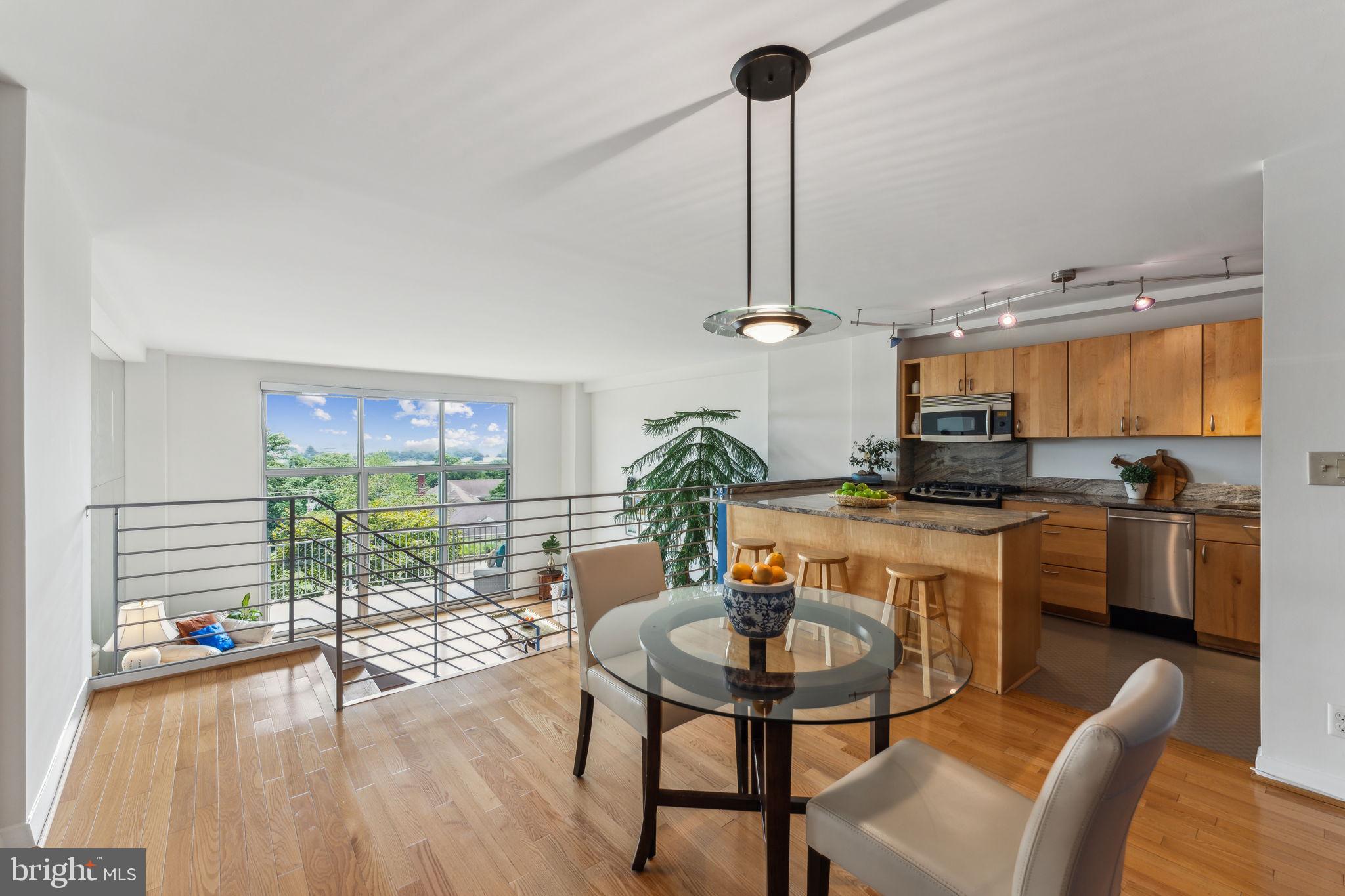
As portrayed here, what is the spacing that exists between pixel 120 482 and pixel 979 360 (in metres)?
7.80

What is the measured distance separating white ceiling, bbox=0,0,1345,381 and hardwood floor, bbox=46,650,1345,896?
2.24m

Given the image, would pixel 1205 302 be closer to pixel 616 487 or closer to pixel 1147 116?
pixel 1147 116

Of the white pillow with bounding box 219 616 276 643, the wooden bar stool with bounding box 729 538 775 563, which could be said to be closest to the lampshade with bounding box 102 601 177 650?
the white pillow with bounding box 219 616 276 643

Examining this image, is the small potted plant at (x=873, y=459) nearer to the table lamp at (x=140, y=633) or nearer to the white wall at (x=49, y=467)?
the white wall at (x=49, y=467)

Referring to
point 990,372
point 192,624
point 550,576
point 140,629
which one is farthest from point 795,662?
point 550,576

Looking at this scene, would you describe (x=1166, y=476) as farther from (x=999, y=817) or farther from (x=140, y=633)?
(x=140, y=633)

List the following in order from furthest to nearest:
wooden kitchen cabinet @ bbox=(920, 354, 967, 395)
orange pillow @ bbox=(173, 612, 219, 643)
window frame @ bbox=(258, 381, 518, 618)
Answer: window frame @ bbox=(258, 381, 518, 618) < orange pillow @ bbox=(173, 612, 219, 643) < wooden kitchen cabinet @ bbox=(920, 354, 967, 395)

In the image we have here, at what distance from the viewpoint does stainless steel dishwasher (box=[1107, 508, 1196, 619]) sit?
11.7ft

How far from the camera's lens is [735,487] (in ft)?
14.6

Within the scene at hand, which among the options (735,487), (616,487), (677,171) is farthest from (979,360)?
(616,487)

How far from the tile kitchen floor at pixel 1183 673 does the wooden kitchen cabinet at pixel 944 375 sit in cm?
190

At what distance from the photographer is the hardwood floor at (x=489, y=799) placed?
1.67 metres

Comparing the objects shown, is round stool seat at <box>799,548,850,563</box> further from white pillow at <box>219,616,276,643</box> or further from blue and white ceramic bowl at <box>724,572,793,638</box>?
white pillow at <box>219,616,276,643</box>

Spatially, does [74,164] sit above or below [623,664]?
above
